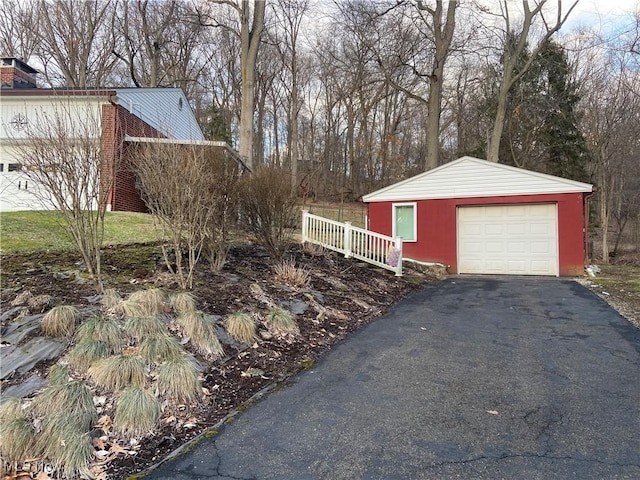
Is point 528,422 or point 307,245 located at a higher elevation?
point 307,245

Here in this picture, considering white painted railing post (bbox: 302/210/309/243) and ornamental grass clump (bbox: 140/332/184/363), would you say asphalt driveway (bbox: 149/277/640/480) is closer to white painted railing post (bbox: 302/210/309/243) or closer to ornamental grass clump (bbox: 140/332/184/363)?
ornamental grass clump (bbox: 140/332/184/363)

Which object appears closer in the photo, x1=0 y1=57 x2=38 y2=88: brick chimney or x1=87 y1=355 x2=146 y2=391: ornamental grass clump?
x1=87 y1=355 x2=146 y2=391: ornamental grass clump

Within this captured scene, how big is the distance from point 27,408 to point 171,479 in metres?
1.26

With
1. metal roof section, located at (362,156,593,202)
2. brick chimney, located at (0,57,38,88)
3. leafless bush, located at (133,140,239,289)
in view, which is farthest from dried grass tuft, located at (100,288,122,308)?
brick chimney, located at (0,57,38,88)

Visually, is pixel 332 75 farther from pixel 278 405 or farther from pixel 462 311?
pixel 278 405

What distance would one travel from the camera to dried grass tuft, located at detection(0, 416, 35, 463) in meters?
2.48

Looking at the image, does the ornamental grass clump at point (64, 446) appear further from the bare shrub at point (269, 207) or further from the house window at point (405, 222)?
the house window at point (405, 222)

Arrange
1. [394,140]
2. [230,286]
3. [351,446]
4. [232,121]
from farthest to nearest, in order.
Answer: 1. [232,121]
2. [394,140]
3. [230,286]
4. [351,446]

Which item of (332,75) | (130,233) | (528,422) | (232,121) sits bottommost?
(528,422)

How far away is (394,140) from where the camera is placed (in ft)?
87.7

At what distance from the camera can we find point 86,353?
11.3 ft

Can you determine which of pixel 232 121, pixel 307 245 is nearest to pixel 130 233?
pixel 307 245

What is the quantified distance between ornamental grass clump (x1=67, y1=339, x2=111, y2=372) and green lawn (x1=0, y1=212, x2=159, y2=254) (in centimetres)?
285

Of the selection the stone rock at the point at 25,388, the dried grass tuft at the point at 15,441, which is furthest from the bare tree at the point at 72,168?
the dried grass tuft at the point at 15,441
